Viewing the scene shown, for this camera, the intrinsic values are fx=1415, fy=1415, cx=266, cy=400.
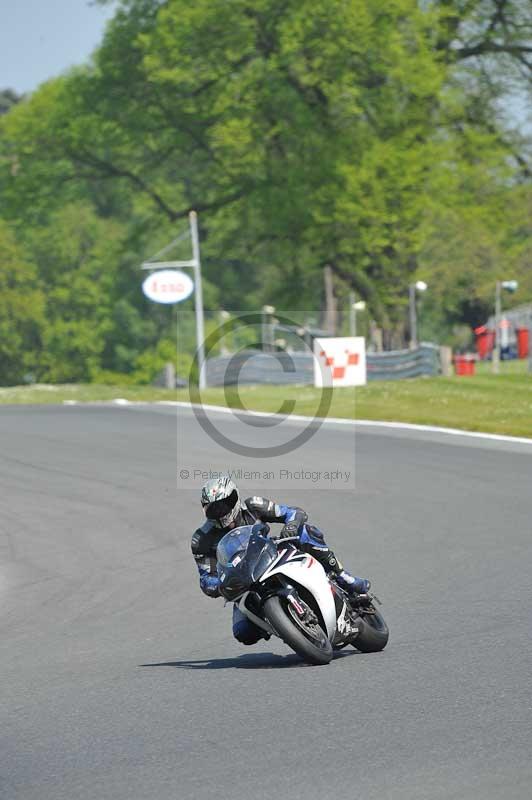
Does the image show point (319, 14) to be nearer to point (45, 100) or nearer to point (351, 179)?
→ point (351, 179)

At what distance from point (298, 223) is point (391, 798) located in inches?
1701

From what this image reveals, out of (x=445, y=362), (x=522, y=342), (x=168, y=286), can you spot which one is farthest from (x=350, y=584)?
(x=522, y=342)

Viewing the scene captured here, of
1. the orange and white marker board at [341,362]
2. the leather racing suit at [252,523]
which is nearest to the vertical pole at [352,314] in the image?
the orange and white marker board at [341,362]

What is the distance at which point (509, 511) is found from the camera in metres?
15.8

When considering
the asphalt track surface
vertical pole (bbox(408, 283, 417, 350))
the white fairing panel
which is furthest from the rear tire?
vertical pole (bbox(408, 283, 417, 350))

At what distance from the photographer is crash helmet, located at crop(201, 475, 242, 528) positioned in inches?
339

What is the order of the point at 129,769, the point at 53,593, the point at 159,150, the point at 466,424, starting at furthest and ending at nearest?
the point at 159,150 → the point at 466,424 → the point at 53,593 → the point at 129,769

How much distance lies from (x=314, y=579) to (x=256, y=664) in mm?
779

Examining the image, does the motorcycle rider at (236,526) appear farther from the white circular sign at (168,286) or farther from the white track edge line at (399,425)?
→ the white circular sign at (168,286)

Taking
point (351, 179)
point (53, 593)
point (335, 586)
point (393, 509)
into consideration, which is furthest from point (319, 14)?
point (335, 586)

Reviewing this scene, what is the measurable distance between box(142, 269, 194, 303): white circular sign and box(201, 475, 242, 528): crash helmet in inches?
1739

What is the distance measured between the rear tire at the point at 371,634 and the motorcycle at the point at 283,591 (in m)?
0.14

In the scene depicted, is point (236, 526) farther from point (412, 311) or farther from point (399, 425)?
point (412, 311)

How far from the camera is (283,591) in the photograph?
841 centimetres
